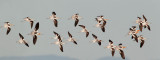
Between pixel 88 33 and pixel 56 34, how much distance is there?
19.6 ft

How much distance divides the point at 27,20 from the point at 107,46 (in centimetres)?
1446

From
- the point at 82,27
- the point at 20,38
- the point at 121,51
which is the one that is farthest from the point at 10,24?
the point at 121,51

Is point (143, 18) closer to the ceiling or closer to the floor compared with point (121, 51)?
closer to the ceiling

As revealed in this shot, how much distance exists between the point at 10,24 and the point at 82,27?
1273cm

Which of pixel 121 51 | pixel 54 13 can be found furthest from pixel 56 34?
pixel 121 51

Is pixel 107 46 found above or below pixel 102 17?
below

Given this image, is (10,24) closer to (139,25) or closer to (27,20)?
(27,20)

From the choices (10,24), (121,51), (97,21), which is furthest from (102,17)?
(10,24)

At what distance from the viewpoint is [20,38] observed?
104250 millimetres

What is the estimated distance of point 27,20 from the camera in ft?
349

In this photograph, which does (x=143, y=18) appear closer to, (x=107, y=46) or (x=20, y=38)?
(x=107, y=46)

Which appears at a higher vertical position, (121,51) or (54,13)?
(54,13)

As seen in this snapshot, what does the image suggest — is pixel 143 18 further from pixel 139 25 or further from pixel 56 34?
pixel 56 34

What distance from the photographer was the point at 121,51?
103 m
